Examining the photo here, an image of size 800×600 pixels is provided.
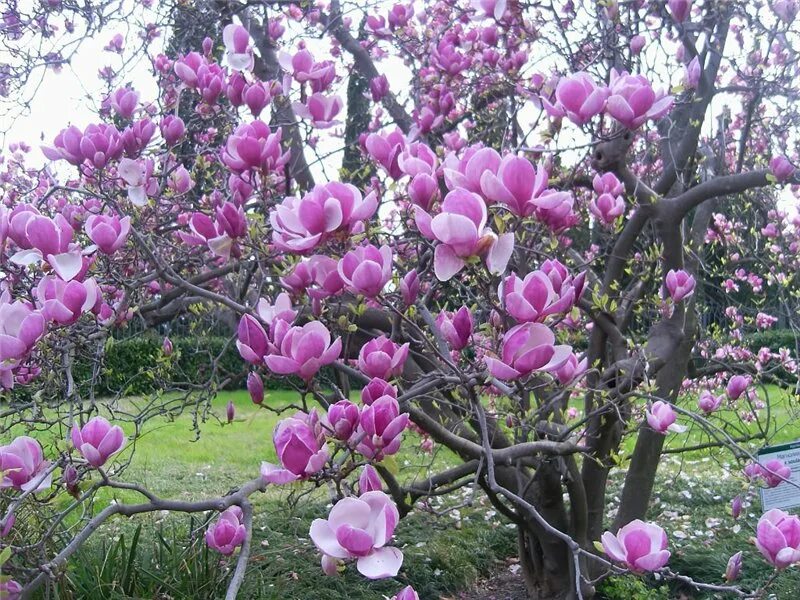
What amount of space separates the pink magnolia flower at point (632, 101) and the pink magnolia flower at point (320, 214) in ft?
1.78

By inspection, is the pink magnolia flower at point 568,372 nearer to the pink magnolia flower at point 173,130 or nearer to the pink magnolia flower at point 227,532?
the pink magnolia flower at point 227,532

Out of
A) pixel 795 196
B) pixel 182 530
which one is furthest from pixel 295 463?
pixel 795 196

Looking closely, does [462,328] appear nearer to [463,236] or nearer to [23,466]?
[463,236]

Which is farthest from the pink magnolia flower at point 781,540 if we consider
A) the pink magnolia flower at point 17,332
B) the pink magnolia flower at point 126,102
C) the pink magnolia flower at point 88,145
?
the pink magnolia flower at point 126,102

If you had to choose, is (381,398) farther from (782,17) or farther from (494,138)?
(494,138)

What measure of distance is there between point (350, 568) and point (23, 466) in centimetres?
208

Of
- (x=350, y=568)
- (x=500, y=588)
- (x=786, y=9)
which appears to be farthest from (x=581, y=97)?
(x=500, y=588)

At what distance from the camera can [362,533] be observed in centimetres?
97

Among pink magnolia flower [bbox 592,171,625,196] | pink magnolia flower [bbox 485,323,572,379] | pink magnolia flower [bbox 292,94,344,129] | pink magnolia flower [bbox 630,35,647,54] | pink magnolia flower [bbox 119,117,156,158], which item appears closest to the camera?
pink magnolia flower [bbox 485,323,572,379]

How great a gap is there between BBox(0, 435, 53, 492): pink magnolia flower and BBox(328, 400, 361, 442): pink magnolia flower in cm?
49

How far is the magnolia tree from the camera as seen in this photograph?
46.4 inches

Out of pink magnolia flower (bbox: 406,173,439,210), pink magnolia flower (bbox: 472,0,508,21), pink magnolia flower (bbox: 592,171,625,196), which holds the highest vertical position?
pink magnolia flower (bbox: 472,0,508,21)

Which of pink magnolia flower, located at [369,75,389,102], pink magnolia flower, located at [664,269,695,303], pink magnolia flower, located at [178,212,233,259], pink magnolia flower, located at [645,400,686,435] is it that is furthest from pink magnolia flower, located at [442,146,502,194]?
pink magnolia flower, located at [369,75,389,102]

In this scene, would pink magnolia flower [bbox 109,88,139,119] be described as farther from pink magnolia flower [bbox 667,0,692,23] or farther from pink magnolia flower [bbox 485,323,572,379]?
pink magnolia flower [bbox 667,0,692,23]
